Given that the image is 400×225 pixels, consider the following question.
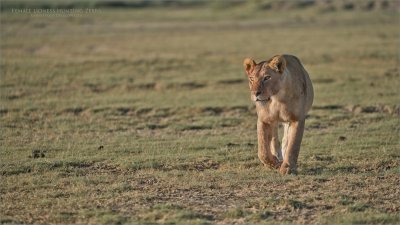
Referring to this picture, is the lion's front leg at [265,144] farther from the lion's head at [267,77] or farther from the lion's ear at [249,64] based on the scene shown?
the lion's ear at [249,64]

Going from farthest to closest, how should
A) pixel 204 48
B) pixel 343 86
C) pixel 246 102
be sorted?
pixel 204 48 < pixel 343 86 < pixel 246 102

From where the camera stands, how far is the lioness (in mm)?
8867

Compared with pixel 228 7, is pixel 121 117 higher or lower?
lower

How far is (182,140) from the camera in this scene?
11969 millimetres

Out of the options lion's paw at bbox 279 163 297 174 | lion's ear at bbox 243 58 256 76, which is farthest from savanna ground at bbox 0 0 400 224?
lion's ear at bbox 243 58 256 76

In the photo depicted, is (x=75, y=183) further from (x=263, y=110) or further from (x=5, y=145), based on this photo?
(x=5, y=145)

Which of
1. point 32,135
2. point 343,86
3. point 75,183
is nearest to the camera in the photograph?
point 75,183

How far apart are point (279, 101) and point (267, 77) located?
1.17 feet

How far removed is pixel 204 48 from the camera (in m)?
32.1

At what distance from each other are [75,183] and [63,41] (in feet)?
90.0

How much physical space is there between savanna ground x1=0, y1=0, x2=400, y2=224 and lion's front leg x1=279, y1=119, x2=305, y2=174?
171 millimetres

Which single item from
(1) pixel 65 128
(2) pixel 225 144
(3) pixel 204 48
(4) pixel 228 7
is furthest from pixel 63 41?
(4) pixel 228 7

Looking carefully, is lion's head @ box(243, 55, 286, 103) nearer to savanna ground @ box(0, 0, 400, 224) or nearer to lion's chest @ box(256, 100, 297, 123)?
lion's chest @ box(256, 100, 297, 123)

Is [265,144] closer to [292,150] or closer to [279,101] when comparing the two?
[292,150]
